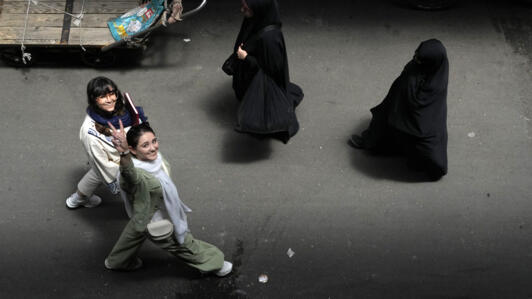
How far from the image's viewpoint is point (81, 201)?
5.30 meters

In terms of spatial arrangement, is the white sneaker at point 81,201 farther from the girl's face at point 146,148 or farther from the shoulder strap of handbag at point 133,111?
the girl's face at point 146,148

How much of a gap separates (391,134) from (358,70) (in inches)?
51.5

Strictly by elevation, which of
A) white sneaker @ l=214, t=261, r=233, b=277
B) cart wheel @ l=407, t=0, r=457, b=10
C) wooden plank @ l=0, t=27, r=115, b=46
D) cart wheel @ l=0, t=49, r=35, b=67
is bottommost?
white sneaker @ l=214, t=261, r=233, b=277

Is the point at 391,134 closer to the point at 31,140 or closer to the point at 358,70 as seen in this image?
the point at 358,70

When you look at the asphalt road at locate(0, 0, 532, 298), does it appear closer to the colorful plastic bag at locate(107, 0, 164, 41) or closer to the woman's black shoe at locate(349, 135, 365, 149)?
the woman's black shoe at locate(349, 135, 365, 149)

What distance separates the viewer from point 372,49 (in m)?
6.59

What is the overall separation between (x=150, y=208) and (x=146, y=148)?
0.47 meters

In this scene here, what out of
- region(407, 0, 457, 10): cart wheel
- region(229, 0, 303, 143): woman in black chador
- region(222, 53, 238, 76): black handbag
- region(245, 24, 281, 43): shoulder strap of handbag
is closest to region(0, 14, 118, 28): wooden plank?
region(222, 53, 238, 76): black handbag

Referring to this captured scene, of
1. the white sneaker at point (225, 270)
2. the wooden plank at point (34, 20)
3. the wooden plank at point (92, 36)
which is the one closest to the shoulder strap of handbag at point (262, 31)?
the wooden plank at point (92, 36)

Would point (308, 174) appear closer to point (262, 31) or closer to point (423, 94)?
point (423, 94)

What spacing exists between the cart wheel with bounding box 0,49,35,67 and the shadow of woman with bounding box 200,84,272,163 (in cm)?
208

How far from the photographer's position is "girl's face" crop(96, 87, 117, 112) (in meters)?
4.37

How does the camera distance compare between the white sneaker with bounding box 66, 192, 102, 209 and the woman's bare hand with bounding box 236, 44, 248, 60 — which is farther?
the white sneaker with bounding box 66, 192, 102, 209

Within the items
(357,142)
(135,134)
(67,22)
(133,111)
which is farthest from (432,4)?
(135,134)
